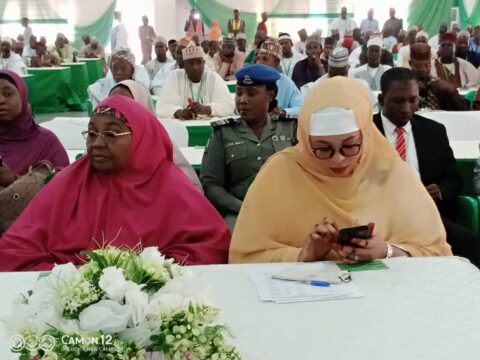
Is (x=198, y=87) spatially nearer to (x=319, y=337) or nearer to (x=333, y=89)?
(x=333, y=89)

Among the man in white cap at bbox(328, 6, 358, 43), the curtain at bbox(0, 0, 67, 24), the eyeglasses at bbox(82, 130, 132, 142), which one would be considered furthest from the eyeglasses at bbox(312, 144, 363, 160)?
the curtain at bbox(0, 0, 67, 24)

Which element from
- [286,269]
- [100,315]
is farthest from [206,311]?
[286,269]

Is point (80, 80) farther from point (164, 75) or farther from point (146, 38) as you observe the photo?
point (146, 38)

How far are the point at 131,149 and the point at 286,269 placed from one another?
0.87m

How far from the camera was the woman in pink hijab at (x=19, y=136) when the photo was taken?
3.51 metres

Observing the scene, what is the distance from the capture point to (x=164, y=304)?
113 centimetres

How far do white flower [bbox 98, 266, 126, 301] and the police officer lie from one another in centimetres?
216

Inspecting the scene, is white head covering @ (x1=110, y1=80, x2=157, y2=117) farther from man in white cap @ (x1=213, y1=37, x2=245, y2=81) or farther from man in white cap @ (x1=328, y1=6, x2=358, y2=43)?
man in white cap @ (x1=328, y1=6, x2=358, y2=43)

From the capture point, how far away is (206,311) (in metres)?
1.15

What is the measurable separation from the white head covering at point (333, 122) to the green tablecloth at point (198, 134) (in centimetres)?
284

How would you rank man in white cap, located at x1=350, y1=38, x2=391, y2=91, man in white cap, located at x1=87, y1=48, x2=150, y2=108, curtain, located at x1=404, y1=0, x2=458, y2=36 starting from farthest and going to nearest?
curtain, located at x1=404, y1=0, x2=458, y2=36 < man in white cap, located at x1=350, y1=38, x2=391, y2=91 < man in white cap, located at x1=87, y1=48, x2=150, y2=108

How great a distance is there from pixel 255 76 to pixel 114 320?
276 cm

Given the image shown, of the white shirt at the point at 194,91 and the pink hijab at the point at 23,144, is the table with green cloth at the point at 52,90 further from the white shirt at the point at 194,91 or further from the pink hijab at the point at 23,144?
the pink hijab at the point at 23,144

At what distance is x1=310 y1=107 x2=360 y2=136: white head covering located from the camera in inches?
86.0
